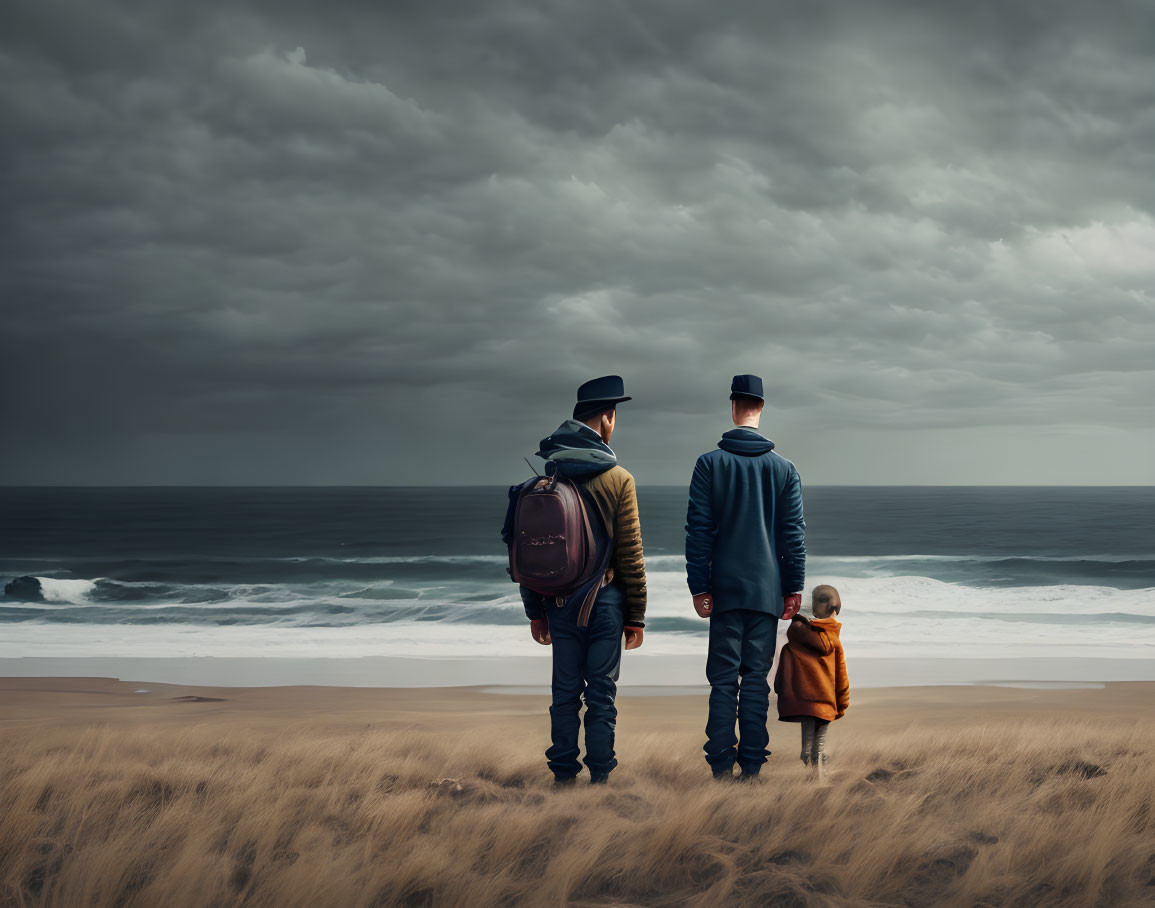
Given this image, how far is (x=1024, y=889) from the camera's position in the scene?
303 cm

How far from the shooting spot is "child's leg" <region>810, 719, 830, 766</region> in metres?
4.52

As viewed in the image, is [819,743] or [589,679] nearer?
[589,679]

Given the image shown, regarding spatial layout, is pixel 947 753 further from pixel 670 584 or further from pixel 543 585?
pixel 670 584

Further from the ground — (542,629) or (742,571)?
(742,571)

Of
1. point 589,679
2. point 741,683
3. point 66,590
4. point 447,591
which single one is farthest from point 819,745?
point 66,590

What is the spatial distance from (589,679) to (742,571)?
0.97 metres

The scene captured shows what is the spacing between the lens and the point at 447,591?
25.8 metres

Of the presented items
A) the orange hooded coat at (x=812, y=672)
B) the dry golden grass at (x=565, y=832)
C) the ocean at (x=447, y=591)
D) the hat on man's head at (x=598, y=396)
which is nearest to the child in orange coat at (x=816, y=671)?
the orange hooded coat at (x=812, y=672)

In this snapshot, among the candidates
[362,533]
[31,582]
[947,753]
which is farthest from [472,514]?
[947,753]

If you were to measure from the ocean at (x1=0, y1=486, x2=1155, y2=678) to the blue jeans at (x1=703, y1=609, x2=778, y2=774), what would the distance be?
10.7m

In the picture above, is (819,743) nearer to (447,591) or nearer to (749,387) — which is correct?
(749,387)

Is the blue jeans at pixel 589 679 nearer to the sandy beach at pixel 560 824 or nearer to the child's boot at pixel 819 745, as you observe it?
the sandy beach at pixel 560 824

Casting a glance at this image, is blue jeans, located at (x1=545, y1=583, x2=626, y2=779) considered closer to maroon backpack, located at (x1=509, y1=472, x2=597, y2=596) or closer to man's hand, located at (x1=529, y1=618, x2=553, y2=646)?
man's hand, located at (x1=529, y1=618, x2=553, y2=646)

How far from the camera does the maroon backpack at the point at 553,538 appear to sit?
4.08 meters
